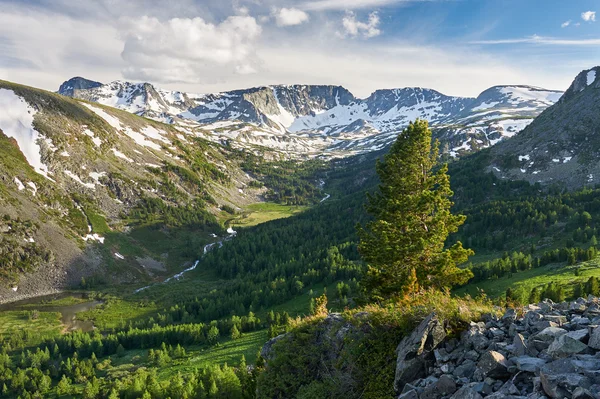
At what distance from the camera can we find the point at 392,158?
99.9ft

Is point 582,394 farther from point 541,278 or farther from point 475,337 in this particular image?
point 541,278

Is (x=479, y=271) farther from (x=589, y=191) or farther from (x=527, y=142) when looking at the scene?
(x=527, y=142)

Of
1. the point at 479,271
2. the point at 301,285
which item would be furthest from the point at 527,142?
the point at 301,285

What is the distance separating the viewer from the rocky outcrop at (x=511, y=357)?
935 centimetres

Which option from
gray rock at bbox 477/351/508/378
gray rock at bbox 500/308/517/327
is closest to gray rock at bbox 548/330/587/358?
gray rock at bbox 477/351/508/378

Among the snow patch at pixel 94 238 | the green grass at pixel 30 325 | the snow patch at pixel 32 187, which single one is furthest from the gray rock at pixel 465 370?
the snow patch at pixel 32 187

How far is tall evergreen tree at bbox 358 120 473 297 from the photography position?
28828 mm

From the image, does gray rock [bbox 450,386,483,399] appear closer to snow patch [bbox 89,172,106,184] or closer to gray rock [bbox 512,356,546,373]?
gray rock [bbox 512,356,546,373]

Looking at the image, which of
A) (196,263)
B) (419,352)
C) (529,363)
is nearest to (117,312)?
(196,263)

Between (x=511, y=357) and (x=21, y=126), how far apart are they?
227m

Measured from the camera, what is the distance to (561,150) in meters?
169

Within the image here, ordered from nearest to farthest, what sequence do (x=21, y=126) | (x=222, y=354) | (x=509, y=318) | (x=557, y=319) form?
1. (x=557, y=319)
2. (x=509, y=318)
3. (x=222, y=354)
4. (x=21, y=126)

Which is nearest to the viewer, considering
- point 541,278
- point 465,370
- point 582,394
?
point 582,394

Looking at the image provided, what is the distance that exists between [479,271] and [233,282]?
8872 cm
